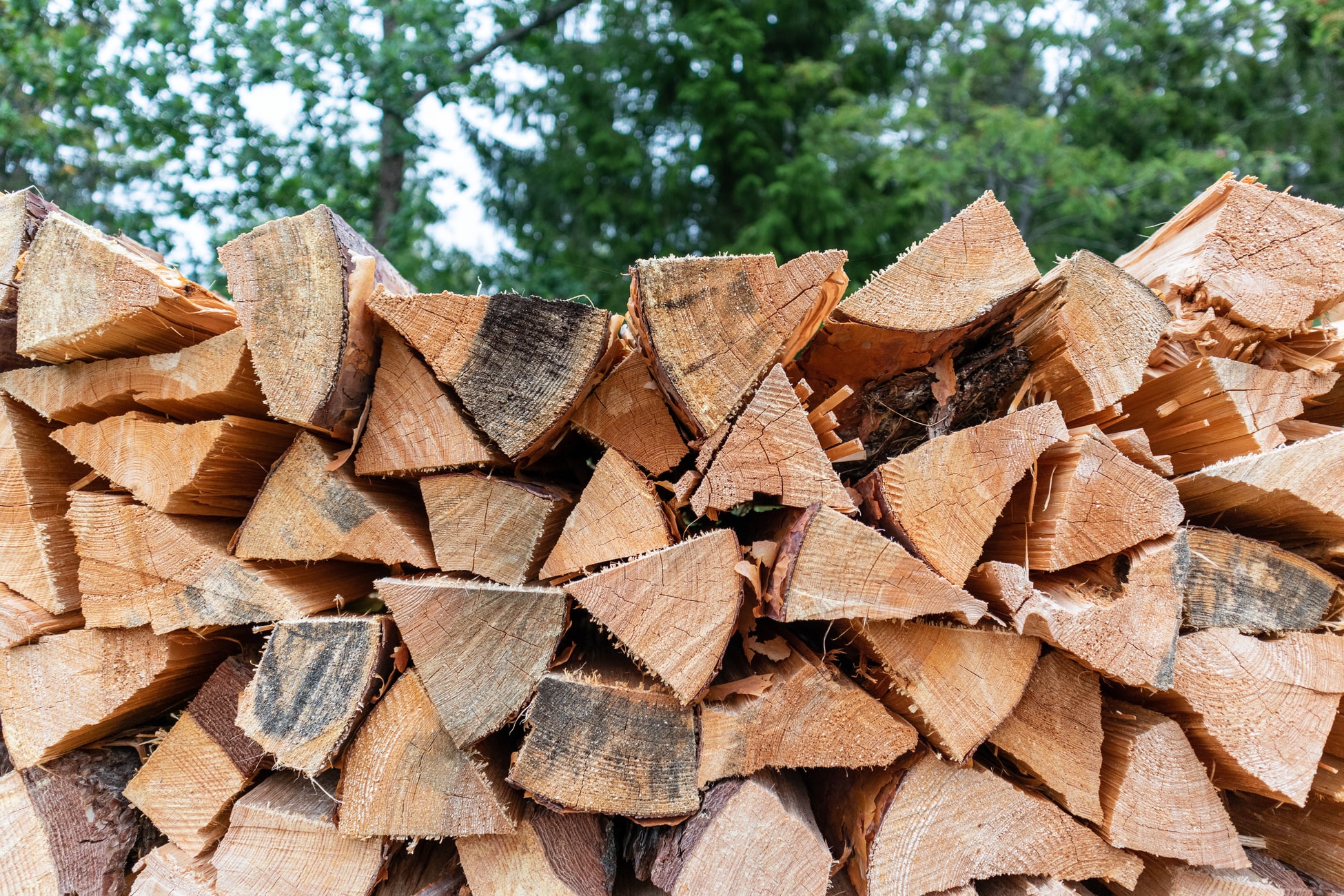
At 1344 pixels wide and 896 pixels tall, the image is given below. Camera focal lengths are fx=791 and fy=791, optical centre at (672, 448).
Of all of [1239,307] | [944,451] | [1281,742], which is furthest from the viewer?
[1239,307]

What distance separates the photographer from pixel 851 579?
4.17ft

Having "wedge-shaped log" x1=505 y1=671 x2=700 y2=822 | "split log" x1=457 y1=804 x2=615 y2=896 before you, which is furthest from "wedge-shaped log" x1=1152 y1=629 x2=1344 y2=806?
"split log" x1=457 y1=804 x2=615 y2=896

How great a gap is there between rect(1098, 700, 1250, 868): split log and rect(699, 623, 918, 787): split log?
0.41m

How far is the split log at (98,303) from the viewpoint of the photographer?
1.44m

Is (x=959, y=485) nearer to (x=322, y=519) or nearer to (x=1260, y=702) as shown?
(x=1260, y=702)

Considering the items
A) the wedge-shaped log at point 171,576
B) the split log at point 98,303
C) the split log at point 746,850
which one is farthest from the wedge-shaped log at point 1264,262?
the split log at point 98,303

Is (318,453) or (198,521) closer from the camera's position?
(318,453)

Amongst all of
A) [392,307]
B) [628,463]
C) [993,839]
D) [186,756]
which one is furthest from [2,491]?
[993,839]

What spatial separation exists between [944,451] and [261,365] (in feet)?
3.88

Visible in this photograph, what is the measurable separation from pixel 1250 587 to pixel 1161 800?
438mm

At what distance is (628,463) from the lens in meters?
1.36

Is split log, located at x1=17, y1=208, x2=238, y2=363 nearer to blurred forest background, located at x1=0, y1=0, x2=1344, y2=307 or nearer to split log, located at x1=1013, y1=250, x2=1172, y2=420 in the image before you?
split log, located at x1=1013, y1=250, x2=1172, y2=420

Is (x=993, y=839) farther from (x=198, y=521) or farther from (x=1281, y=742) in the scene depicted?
(x=198, y=521)

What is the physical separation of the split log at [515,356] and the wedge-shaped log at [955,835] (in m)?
0.89
